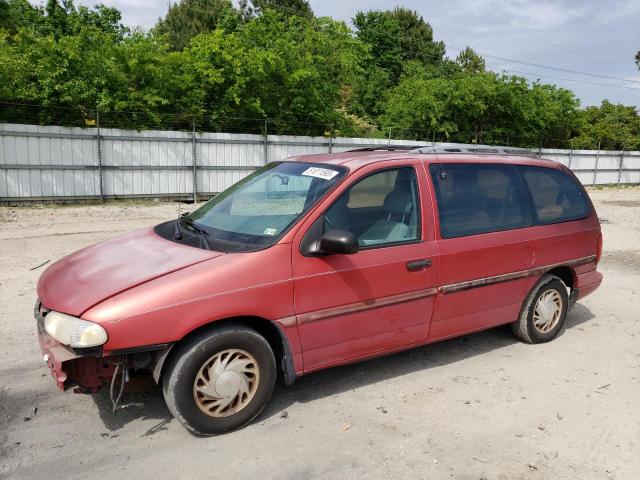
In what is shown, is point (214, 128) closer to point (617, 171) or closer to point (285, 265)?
point (285, 265)

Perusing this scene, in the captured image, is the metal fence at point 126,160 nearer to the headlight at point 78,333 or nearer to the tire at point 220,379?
the headlight at point 78,333

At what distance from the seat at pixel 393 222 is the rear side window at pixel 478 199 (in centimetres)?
27

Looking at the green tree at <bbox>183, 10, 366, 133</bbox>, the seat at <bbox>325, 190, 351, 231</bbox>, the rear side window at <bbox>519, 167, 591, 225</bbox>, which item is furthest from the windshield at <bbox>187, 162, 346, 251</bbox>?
the green tree at <bbox>183, 10, 366, 133</bbox>

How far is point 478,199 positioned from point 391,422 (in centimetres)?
194

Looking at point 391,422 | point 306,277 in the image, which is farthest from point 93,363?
point 391,422

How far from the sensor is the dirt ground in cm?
312

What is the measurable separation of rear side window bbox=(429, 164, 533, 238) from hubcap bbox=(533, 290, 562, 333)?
0.77m

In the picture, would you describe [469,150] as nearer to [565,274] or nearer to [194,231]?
[565,274]

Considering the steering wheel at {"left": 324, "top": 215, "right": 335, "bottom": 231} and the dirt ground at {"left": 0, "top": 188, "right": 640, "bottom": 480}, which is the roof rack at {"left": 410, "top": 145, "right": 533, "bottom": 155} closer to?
the steering wheel at {"left": 324, "top": 215, "right": 335, "bottom": 231}

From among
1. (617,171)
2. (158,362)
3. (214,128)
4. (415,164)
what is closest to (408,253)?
(415,164)

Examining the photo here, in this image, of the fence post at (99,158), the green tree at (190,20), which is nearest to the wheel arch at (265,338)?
the fence post at (99,158)

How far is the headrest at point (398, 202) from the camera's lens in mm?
4121

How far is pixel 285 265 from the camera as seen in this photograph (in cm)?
346

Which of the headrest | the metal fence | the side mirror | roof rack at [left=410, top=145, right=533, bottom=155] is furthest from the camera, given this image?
the metal fence
